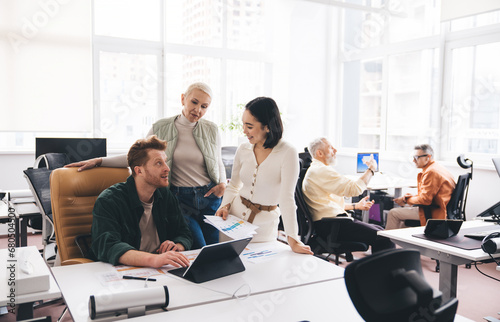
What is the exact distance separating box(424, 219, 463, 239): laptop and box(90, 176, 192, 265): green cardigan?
1468 millimetres

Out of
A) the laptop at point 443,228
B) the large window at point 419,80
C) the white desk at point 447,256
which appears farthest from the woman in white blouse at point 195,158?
the large window at point 419,80

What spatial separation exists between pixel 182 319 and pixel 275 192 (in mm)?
1021

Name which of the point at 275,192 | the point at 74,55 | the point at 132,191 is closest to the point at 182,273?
the point at 132,191

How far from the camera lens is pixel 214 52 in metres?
6.90

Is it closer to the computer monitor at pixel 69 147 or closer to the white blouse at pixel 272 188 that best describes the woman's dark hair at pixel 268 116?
the white blouse at pixel 272 188

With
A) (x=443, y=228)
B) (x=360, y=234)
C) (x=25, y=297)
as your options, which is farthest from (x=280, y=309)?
(x=360, y=234)

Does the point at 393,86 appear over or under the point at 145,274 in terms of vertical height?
over

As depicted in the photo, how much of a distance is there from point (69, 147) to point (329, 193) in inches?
93.2

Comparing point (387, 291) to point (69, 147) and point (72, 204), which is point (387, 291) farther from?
point (69, 147)

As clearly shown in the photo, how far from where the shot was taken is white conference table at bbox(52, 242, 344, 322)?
59.9 inches

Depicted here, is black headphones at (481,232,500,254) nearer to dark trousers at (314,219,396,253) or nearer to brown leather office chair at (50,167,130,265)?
dark trousers at (314,219,396,253)

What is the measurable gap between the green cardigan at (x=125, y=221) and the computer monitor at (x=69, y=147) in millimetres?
1948

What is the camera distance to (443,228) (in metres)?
2.58

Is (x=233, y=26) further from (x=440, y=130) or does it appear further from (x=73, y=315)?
(x=73, y=315)
